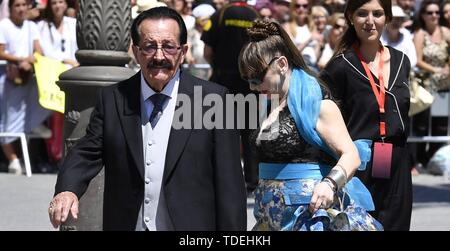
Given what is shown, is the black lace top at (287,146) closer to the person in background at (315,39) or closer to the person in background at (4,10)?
the person in background at (315,39)

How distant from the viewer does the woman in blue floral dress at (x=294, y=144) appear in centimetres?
499

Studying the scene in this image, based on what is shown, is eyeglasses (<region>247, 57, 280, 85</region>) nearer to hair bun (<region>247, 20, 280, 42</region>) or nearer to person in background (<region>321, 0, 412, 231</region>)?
hair bun (<region>247, 20, 280, 42</region>)

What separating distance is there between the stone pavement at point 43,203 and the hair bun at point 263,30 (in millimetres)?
4321

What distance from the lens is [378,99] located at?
21.1 ft

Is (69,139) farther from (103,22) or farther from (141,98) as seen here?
(141,98)

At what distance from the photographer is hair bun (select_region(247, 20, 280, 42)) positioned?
5.20 m

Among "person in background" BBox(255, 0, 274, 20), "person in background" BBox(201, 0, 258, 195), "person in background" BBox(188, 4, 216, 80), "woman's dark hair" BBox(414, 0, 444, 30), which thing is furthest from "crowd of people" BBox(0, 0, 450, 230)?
"woman's dark hair" BBox(414, 0, 444, 30)

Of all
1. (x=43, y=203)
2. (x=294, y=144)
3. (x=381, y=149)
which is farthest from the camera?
(x=43, y=203)

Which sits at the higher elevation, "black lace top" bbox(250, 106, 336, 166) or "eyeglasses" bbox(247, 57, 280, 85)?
"eyeglasses" bbox(247, 57, 280, 85)

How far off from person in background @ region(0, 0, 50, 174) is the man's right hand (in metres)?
8.08

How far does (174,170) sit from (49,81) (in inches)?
315

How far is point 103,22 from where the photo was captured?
7.49m

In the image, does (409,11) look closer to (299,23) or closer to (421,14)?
(421,14)

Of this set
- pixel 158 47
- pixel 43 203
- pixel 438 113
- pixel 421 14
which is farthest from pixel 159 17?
pixel 438 113
